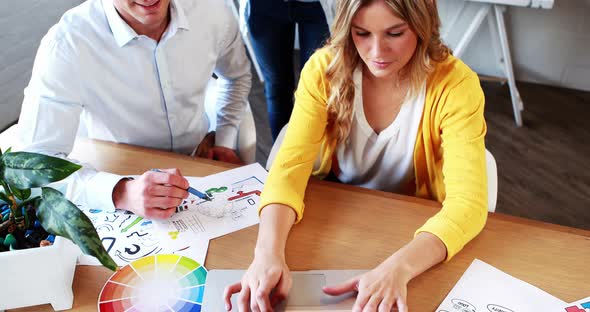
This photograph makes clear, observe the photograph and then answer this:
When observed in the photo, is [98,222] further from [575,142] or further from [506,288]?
[575,142]

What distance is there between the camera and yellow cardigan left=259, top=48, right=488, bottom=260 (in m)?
0.97

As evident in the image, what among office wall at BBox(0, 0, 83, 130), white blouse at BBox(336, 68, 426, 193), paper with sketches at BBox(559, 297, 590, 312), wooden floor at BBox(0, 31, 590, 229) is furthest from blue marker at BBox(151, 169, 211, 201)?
office wall at BBox(0, 0, 83, 130)

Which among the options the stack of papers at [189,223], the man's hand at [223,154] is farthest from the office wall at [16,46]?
the stack of papers at [189,223]

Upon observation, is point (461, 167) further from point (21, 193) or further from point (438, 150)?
point (21, 193)

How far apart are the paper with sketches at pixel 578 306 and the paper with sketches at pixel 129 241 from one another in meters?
0.60

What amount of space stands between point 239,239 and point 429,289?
346 millimetres

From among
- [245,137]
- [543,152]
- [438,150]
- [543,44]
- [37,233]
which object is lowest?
[543,152]

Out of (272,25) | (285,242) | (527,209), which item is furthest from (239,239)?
(527,209)

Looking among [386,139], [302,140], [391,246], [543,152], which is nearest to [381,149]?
[386,139]

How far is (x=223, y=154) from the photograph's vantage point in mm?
1428

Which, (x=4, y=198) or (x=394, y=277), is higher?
(x=4, y=198)

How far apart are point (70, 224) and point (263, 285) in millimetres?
308

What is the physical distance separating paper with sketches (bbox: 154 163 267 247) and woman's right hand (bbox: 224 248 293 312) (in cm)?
13

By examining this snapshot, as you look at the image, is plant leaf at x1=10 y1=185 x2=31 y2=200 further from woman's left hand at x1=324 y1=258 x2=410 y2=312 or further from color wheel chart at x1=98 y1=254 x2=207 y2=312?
woman's left hand at x1=324 y1=258 x2=410 y2=312
